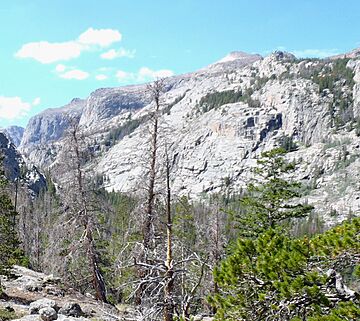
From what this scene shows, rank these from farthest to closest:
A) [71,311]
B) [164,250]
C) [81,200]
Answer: [81,200], [71,311], [164,250]

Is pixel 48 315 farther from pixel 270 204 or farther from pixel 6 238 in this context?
pixel 270 204

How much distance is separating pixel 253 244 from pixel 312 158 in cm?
18845

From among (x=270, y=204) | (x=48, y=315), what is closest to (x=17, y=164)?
(x=270, y=204)

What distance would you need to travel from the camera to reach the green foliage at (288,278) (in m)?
6.64

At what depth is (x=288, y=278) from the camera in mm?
6723

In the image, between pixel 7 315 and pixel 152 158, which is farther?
pixel 152 158

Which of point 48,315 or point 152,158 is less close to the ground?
point 152,158

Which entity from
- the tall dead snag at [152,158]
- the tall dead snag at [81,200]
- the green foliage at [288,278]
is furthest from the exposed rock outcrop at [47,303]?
the green foliage at [288,278]

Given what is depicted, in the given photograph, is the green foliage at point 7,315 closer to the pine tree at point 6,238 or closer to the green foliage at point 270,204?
the pine tree at point 6,238

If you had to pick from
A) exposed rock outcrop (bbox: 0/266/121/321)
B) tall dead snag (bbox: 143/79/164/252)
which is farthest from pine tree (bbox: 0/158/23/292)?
tall dead snag (bbox: 143/79/164/252)

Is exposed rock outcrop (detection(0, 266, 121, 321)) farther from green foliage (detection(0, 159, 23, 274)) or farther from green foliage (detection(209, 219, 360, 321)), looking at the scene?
green foliage (detection(209, 219, 360, 321))

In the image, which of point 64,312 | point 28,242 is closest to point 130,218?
point 64,312

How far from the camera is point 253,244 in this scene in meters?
7.63

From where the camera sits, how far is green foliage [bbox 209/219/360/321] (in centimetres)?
664
